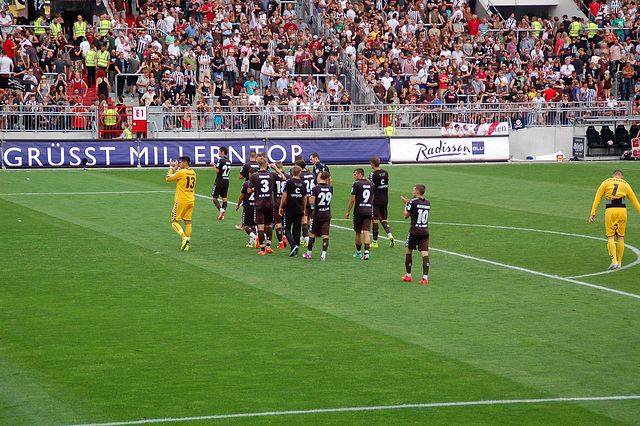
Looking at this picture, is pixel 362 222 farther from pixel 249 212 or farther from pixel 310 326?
pixel 310 326

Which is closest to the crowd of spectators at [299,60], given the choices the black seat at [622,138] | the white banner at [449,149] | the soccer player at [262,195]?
the white banner at [449,149]

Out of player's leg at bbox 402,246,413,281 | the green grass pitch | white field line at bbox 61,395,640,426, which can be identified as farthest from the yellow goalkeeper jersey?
white field line at bbox 61,395,640,426

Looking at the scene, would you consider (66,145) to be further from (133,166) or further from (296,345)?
(296,345)

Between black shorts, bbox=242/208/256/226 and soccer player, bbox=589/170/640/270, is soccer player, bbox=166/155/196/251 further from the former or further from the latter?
soccer player, bbox=589/170/640/270

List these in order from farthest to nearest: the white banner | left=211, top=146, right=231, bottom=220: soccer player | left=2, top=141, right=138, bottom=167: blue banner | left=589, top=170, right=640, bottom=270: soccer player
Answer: the white banner → left=2, top=141, right=138, bottom=167: blue banner → left=211, top=146, right=231, bottom=220: soccer player → left=589, top=170, right=640, bottom=270: soccer player

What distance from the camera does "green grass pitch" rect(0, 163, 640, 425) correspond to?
9805 millimetres

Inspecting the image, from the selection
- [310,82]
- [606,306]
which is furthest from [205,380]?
[310,82]

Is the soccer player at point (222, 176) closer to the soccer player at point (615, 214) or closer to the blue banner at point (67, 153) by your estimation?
the soccer player at point (615, 214)

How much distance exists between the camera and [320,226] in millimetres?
18641

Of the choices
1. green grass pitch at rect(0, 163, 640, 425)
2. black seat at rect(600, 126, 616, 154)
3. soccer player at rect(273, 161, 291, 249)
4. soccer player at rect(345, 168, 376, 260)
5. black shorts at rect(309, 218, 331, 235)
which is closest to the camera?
green grass pitch at rect(0, 163, 640, 425)

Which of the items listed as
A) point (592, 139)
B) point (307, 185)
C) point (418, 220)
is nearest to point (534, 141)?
point (592, 139)

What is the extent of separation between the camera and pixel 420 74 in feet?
146

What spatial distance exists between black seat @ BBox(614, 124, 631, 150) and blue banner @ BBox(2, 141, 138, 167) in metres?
22.8

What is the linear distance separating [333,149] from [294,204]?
19.7 metres
